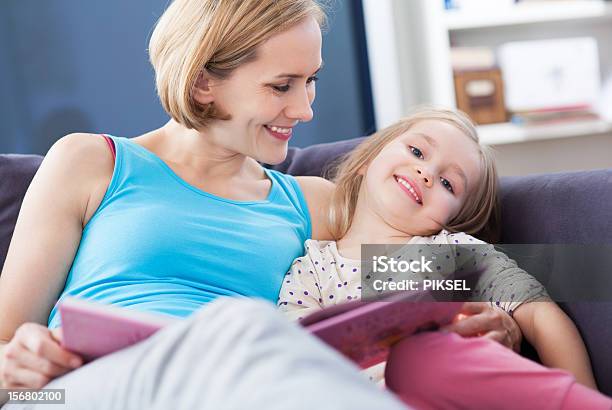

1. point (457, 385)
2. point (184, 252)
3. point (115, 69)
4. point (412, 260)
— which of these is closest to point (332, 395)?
point (457, 385)

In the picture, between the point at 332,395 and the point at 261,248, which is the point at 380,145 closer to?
the point at 261,248

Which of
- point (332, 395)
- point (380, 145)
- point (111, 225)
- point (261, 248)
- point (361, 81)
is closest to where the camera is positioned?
point (332, 395)

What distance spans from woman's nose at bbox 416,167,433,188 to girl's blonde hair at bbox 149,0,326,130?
0.35m

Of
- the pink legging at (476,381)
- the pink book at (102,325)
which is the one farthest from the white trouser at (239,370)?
the pink legging at (476,381)

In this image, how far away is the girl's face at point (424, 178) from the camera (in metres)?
1.55

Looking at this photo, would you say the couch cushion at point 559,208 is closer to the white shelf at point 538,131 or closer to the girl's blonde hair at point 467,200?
the girl's blonde hair at point 467,200

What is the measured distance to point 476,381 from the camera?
1043 millimetres

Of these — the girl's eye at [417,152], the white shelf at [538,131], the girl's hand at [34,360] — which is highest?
the girl's eye at [417,152]

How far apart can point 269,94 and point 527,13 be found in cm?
169

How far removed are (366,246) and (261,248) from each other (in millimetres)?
209

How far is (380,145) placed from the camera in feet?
5.59

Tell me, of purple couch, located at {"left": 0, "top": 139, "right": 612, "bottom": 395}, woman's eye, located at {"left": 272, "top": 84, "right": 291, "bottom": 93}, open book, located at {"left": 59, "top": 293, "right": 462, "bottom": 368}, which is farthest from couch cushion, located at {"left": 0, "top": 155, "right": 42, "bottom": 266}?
open book, located at {"left": 59, "top": 293, "right": 462, "bottom": 368}

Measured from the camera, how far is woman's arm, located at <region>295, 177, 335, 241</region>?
1.65 meters

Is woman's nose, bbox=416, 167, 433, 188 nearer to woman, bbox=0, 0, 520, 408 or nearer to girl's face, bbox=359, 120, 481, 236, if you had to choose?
girl's face, bbox=359, 120, 481, 236
